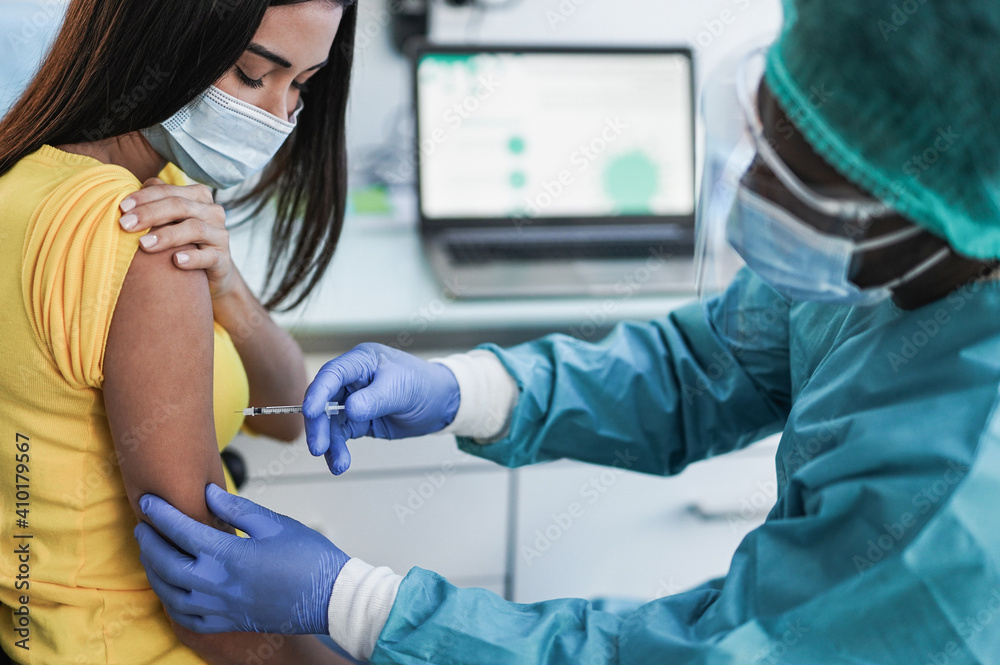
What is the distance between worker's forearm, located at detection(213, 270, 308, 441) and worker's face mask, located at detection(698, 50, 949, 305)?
0.64m

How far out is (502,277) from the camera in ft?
5.49

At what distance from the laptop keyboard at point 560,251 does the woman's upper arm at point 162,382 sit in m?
0.93

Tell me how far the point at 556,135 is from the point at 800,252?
1.24 metres

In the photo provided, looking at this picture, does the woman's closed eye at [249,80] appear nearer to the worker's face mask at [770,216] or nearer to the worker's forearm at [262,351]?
the worker's forearm at [262,351]

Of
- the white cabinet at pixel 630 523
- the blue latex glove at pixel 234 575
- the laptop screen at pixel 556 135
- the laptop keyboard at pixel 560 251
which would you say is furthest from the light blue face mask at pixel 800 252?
the laptop screen at pixel 556 135

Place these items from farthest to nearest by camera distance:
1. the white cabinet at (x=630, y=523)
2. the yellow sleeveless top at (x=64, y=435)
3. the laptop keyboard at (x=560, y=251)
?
1. the laptop keyboard at (x=560, y=251)
2. the white cabinet at (x=630, y=523)
3. the yellow sleeveless top at (x=64, y=435)

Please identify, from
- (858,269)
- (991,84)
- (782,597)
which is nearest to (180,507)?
(782,597)

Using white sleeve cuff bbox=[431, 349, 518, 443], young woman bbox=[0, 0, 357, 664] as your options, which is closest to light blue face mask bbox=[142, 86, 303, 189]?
young woman bbox=[0, 0, 357, 664]

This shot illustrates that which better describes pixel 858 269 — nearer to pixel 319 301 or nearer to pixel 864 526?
pixel 864 526

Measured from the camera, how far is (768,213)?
78cm

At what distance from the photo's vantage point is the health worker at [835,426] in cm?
67

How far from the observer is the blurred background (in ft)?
4.87

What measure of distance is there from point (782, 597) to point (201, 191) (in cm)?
76

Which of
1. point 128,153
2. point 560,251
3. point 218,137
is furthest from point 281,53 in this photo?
point 560,251
